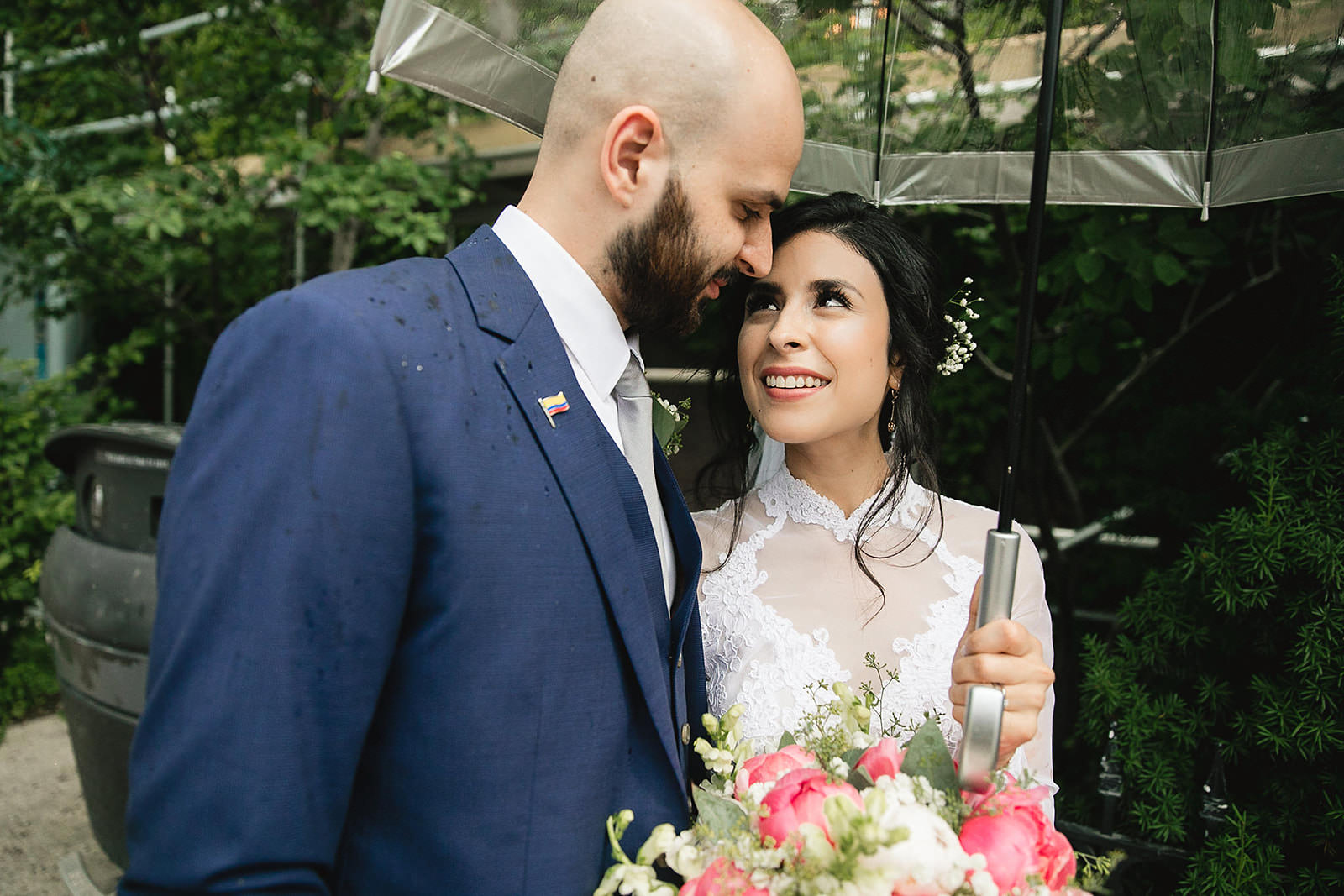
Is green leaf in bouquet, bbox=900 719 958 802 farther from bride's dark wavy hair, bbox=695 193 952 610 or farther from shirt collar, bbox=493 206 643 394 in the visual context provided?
bride's dark wavy hair, bbox=695 193 952 610

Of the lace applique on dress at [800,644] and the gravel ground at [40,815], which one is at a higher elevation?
the lace applique on dress at [800,644]

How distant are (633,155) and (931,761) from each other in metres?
0.96

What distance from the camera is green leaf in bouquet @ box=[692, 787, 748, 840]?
3.73ft

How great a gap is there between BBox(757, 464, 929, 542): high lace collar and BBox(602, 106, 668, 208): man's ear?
1.06 m

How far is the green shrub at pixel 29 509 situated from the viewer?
17.0ft

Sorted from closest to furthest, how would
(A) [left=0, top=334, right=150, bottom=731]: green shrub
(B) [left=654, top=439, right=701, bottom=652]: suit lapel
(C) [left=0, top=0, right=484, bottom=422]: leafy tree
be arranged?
1. (B) [left=654, top=439, right=701, bottom=652]: suit lapel
2. (C) [left=0, top=0, right=484, bottom=422]: leafy tree
3. (A) [left=0, top=334, right=150, bottom=731]: green shrub

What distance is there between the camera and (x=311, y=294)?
1083 millimetres

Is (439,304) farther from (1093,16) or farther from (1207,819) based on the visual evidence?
(1207,819)

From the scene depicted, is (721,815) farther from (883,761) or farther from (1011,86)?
(1011,86)

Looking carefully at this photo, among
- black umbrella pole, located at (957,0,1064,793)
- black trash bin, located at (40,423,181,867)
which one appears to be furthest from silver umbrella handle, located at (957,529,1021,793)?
black trash bin, located at (40,423,181,867)

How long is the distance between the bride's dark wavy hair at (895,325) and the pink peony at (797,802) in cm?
100

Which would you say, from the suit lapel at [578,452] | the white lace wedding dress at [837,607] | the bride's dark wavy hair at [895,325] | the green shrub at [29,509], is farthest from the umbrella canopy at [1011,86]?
the green shrub at [29,509]

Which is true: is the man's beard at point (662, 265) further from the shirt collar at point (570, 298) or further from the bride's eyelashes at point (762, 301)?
the bride's eyelashes at point (762, 301)

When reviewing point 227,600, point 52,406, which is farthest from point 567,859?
point 52,406
